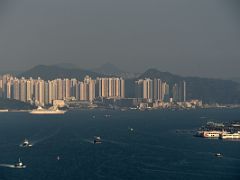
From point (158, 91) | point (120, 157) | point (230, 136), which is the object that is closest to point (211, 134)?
point (230, 136)

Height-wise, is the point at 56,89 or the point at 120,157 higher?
the point at 56,89

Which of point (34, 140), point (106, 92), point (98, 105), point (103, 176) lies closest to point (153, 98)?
point (106, 92)

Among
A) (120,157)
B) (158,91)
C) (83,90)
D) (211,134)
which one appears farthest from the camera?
(158,91)

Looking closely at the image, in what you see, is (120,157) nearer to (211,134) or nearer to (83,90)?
(211,134)

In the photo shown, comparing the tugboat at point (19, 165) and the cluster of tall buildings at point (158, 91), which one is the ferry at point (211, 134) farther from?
the cluster of tall buildings at point (158, 91)

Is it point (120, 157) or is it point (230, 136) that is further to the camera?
point (230, 136)

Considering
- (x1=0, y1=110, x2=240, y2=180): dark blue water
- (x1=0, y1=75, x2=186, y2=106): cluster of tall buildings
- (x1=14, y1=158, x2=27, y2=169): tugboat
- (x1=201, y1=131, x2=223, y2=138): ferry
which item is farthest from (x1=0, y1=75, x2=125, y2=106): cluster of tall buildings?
(x1=14, y1=158, x2=27, y2=169): tugboat

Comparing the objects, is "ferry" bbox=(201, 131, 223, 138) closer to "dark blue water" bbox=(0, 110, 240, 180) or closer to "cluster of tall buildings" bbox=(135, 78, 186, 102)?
"dark blue water" bbox=(0, 110, 240, 180)

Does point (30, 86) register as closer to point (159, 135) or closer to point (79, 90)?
point (79, 90)
